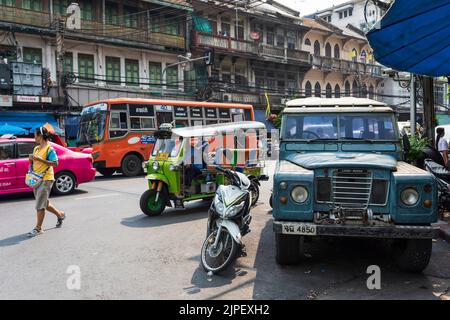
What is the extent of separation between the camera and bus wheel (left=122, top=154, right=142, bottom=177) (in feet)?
53.0

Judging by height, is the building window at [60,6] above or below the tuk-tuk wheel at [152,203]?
above

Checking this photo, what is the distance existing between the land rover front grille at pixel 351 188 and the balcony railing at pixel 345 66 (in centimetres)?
3277

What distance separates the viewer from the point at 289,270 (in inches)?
197

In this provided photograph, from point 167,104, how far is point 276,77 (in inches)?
718

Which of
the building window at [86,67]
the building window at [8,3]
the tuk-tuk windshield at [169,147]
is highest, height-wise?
the building window at [8,3]

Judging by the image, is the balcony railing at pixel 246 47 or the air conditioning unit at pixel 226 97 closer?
the balcony railing at pixel 246 47

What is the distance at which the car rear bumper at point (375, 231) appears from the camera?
435 cm

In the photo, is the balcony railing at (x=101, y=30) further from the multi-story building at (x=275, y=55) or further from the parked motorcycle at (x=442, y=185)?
the parked motorcycle at (x=442, y=185)

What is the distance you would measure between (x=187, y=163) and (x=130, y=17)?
794 inches

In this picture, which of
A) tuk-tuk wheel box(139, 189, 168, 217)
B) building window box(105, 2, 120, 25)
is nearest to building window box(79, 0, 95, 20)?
building window box(105, 2, 120, 25)

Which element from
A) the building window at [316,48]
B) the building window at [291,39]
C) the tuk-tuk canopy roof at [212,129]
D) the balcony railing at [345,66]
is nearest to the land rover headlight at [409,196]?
the tuk-tuk canopy roof at [212,129]

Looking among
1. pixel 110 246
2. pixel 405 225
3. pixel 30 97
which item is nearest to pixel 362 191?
pixel 405 225

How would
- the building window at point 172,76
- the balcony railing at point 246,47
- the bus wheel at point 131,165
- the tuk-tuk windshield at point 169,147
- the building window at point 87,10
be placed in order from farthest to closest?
1. the balcony railing at point 246,47
2. the building window at point 172,76
3. the building window at point 87,10
4. the bus wheel at point 131,165
5. the tuk-tuk windshield at point 169,147

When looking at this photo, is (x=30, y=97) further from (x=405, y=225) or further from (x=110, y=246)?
(x=405, y=225)
